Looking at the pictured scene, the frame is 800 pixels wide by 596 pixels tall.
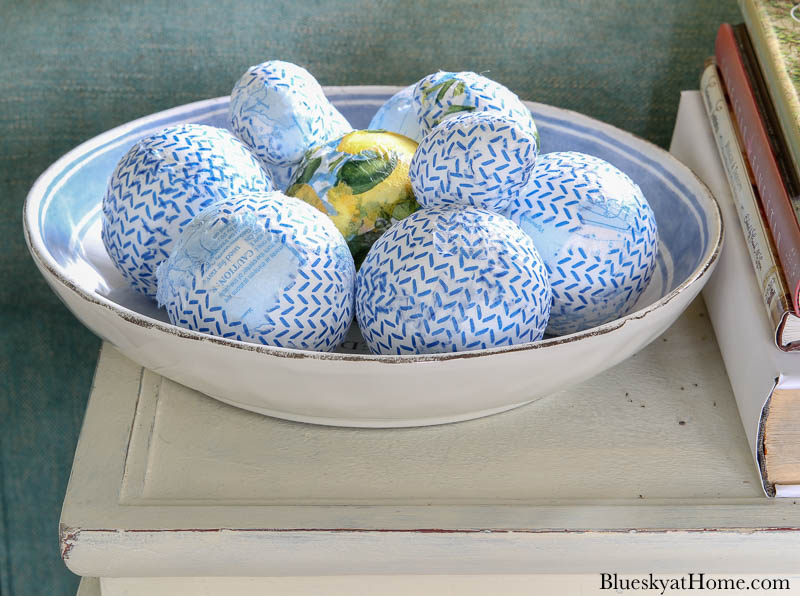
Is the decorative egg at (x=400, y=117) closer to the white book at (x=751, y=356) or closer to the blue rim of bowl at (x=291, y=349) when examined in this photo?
the blue rim of bowl at (x=291, y=349)

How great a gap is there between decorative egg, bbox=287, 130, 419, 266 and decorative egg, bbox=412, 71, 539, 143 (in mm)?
40

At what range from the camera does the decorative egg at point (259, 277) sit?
1.28 ft

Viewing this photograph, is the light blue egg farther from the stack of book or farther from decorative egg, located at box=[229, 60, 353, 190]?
the stack of book

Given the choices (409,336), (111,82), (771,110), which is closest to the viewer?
(409,336)

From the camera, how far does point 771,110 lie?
0.49 meters

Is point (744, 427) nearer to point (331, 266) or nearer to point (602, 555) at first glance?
point (602, 555)

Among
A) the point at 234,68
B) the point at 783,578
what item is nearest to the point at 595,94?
→ the point at 234,68

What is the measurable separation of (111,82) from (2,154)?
0.35 feet

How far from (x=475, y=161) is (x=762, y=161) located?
0.59 ft

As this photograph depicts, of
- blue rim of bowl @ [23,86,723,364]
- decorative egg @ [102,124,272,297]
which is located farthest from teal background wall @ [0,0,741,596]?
decorative egg @ [102,124,272,297]

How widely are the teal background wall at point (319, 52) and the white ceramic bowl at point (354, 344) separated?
0.44 feet

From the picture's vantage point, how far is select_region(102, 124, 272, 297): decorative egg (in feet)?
1.44

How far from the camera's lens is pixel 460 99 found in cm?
48

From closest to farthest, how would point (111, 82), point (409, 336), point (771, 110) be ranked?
1. point (409, 336)
2. point (771, 110)
3. point (111, 82)
